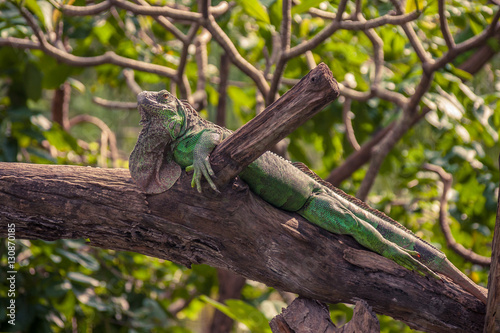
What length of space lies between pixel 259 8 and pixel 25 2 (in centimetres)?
192

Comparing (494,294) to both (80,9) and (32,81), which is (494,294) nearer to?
(80,9)

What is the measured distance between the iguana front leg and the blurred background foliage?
135 centimetres

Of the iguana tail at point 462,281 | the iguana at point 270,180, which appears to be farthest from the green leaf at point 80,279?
the iguana tail at point 462,281

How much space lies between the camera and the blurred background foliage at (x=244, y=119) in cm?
436

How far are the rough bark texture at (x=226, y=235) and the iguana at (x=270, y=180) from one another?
68 millimetres

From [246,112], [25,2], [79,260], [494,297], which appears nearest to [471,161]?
[494,297]

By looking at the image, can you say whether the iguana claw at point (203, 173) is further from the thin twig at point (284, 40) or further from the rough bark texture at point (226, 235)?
the thin twig at point (284, 40)

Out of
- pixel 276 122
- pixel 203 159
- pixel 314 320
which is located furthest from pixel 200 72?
pixel 314 320

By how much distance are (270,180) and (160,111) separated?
0.78 meters

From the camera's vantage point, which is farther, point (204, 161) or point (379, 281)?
point (379, 281)

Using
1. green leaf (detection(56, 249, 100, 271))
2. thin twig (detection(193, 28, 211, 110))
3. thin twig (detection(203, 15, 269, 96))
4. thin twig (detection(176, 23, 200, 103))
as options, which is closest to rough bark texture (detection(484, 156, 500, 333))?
thin twig (detection(203, 15, 269, 96))

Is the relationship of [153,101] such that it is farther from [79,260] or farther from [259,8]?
Answer: [79,260]

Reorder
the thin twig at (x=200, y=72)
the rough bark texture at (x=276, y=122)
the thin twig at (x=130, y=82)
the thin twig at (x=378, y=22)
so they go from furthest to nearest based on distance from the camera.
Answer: the thin twig at (x=130, y=82), the thin twig at (x=200, y=72), the thin twig at (x=378, y=22), the rough bark texture at (x=276, y=122)

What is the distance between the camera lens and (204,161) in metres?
2.69
